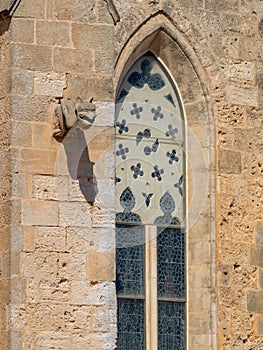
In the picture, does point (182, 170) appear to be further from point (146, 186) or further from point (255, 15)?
point (255, 15)

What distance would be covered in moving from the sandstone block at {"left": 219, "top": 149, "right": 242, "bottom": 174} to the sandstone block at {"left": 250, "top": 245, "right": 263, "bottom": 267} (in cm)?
66

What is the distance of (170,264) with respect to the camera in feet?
46.6

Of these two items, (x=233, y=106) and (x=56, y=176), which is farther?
(x=233, y=106)

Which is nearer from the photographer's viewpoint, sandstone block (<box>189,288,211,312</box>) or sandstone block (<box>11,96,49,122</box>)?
sandstone block (<box>11,96,49,122</box>)

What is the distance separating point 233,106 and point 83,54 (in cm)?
174

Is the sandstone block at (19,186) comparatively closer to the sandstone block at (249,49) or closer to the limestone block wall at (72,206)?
the limestone block wall at (72,206)

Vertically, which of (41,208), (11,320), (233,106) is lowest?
(11,320)

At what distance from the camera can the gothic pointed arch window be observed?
1398 cm

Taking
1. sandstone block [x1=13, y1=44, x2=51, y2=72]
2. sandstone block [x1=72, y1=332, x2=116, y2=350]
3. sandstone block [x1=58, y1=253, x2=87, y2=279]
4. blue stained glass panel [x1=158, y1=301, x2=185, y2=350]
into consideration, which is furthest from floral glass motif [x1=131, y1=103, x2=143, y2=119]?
sandstone block [x1=72, y1=332, x2=116, y2=350]

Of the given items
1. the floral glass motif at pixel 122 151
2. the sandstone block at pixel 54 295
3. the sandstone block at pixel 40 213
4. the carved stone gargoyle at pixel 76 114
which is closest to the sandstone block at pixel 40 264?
the sandstone block at pixel 54 295

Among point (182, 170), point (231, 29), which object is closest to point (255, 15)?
point (231, 29)

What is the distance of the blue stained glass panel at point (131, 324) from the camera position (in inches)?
545

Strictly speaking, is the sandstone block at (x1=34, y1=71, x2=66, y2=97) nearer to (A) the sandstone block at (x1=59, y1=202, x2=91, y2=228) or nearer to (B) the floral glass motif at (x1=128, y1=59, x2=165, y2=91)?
(A) the sandstone block at (x1=59, y1=202, x2=91, y2=228)

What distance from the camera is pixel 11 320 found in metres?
12.6
